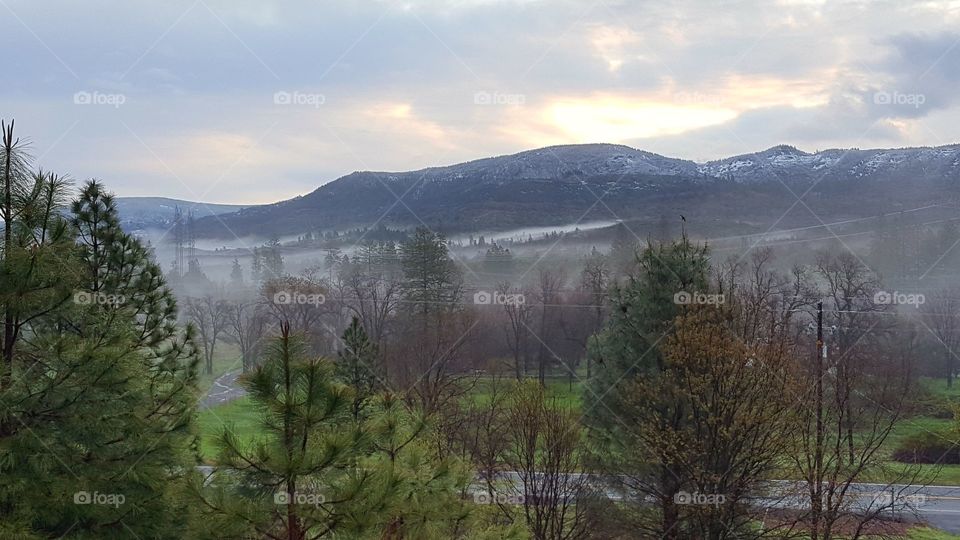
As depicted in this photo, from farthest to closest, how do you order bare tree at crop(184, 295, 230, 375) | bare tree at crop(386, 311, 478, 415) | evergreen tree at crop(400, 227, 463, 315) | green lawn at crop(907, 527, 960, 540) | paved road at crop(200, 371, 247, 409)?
bare tree at crop(184, 295, 230, 375) → evergreen tree at crop(400, 227, 463, 315) → paved road at crop(200, 371, 247, 409) → bare tree at crop(386, 311, 478, 415) → green lawn at crop(907, 527, 960, 540)

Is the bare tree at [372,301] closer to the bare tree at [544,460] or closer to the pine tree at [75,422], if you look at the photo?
the bare tree at [544,460]

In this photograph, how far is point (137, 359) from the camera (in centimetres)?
686

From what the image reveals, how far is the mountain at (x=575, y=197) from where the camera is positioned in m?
144

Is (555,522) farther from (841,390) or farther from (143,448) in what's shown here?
(143,448)

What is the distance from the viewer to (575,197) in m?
168

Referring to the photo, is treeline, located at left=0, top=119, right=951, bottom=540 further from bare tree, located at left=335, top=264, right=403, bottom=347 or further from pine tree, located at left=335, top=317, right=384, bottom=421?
bare tree, located at left=335, top=264, right=403, bottom=347

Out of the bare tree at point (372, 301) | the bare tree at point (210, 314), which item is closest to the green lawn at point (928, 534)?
the bare tree at point (372, 301)

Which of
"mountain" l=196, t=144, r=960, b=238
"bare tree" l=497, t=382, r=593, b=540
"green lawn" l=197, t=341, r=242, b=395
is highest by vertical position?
"mountain" l=196, t=144, r=960, b=238

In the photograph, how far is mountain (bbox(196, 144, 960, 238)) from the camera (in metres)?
144

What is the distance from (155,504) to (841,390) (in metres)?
12.6

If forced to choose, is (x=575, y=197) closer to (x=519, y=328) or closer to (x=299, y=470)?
(x=519, y=328)

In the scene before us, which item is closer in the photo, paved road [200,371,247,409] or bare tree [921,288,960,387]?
paved road [200,371,247,409]

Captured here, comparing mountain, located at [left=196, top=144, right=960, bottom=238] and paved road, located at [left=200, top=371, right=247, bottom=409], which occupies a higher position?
mountain, located at [left=196, top=144, right=960, bottom=238]

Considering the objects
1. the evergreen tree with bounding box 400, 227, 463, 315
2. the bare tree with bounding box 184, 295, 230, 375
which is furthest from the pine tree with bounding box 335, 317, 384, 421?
the bare tree with bounding box 184, 295, 230, 375
